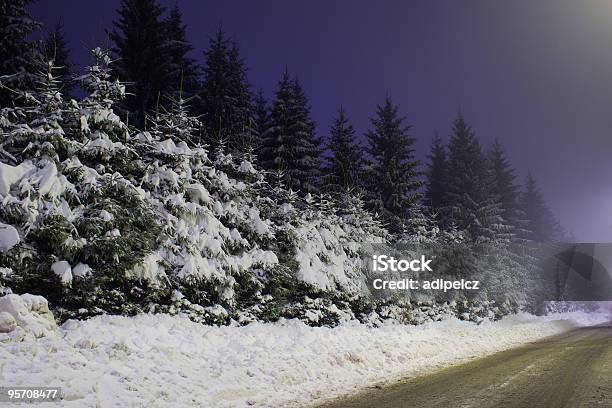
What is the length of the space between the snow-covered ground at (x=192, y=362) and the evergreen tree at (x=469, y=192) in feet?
61.9

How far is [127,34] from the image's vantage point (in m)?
20.9

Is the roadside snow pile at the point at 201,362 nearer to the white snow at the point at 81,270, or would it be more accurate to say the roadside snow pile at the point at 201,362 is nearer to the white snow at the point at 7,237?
the white snow at the point at 81,270

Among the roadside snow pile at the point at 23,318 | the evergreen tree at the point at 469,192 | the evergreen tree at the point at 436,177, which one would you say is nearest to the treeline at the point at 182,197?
the roadside snow pile at the point at 23,318

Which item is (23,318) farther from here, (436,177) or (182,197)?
(436,177)

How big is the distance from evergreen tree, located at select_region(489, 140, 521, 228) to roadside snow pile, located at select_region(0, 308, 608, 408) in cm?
2892

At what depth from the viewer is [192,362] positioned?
773cm

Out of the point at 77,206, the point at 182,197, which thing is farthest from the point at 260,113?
the point at 77,206

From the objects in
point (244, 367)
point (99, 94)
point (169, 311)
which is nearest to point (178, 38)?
point (99, 94)

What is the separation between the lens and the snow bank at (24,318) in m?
6.43

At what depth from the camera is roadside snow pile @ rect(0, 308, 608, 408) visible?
602 centimetres

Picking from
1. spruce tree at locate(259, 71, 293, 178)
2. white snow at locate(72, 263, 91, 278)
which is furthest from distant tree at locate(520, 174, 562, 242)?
white snow at locate(72, 263, 91, 278)

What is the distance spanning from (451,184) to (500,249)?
5.92 m

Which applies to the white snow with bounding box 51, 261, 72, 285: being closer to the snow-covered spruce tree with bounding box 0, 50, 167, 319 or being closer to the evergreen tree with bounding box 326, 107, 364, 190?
the snow-covered spruce tree with bounding box 0, 50, 167, 319

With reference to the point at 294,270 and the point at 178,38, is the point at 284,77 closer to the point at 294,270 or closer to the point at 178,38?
the point at 178,38
